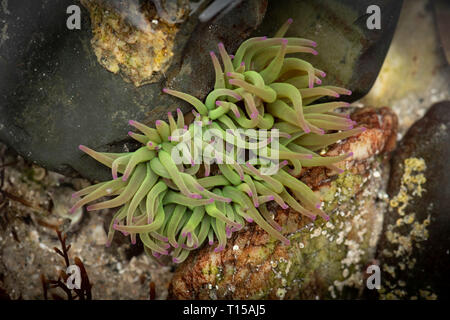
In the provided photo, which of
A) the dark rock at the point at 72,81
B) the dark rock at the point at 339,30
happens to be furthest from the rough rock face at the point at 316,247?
the dark rock at the point at 72,81

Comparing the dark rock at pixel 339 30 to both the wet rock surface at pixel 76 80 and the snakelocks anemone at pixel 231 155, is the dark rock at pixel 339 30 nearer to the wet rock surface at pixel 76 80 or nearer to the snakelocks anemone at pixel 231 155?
the wet rock surface at pixel 76 80

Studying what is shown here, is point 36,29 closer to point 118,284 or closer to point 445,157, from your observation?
point 118,284

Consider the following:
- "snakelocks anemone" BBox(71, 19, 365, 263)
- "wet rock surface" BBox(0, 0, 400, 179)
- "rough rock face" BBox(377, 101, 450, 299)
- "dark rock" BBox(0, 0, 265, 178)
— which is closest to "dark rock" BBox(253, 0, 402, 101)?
"wet rock surface" BBox(0, 0, 400, 179)

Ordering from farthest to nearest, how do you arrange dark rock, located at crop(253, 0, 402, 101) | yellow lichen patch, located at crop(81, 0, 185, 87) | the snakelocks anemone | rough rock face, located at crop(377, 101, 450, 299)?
rough rock face, located at crop(377, 101, 450, 299) < dark rock, located at crop(253, 0, 402, 101) < the snakelocks anemone < yellow lichen patch, located at crop(81, 0, 185, 87)

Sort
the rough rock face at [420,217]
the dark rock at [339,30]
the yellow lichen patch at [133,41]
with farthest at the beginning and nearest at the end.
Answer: the rough rock face at [420,217] < the dark rock at [339,30] < the yellow lichen patch at [133,41]

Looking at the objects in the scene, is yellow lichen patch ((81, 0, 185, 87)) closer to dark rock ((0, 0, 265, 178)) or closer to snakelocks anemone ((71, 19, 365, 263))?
dark rock ((0, 0, 265, 178))

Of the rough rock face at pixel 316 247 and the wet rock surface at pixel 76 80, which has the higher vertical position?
the wet rock surface at pixel 76 80
